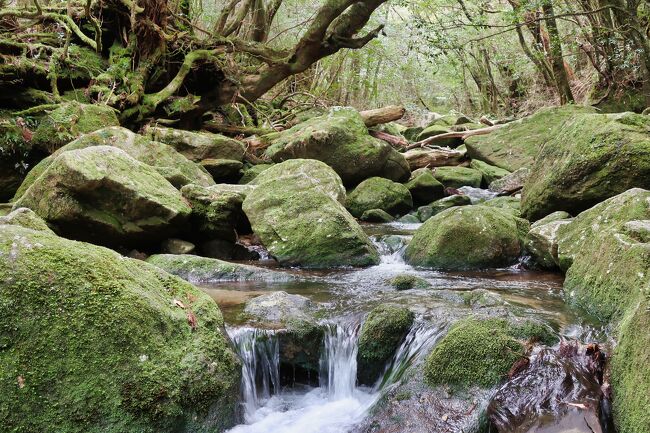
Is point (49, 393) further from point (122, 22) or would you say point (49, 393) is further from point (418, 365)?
point (122, 22)

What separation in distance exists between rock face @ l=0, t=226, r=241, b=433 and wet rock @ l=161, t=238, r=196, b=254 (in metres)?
3.81

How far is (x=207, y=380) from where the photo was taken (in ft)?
10.2

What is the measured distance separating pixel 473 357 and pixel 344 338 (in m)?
1.23

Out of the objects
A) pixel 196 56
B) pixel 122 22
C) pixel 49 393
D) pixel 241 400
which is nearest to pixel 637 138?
pixel 241 400

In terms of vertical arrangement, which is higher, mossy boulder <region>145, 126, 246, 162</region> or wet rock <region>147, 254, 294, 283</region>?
mossy boulder <region>145, 126, 246, 162</region>

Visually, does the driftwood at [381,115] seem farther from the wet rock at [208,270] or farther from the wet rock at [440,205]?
the wet rock at [208,270]

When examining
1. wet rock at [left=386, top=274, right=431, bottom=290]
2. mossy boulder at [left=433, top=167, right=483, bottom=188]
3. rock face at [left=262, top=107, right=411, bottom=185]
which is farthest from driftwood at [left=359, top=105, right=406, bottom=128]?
wet rock at [left=386, top=274, right=431, bottom=290]

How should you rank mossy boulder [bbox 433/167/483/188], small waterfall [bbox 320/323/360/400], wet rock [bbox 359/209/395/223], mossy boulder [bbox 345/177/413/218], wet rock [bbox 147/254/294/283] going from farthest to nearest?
mossy boulder [bbox 433/167/483/188], mossy boulder [bbox 345/177/413/218], wet rock [bbox 359/209/395/223], wet rock [bbox 147/254/294/283], small waterfall [bbox 320/323/360/400]

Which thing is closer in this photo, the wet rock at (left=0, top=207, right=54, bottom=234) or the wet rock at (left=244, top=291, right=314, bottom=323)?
the wet rock at (left=244, top=291, right=314, bottom=323)

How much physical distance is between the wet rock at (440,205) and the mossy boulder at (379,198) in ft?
1.38

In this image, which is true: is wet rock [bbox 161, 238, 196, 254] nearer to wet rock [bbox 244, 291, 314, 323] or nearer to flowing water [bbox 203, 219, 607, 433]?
flowing water [bbox 203, 219, 607, 433]

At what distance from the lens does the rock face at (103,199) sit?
612cm

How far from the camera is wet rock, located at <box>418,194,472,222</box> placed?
1019 centimetres

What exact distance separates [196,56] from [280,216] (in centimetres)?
636
